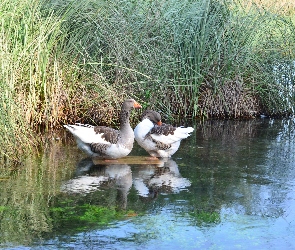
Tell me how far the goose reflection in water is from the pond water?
1 centimetres

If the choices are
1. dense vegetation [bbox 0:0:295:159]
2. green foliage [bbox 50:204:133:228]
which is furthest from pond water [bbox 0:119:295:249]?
dense vegetation [bbox 0:0:295:159]

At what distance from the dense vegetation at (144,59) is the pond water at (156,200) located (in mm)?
1201

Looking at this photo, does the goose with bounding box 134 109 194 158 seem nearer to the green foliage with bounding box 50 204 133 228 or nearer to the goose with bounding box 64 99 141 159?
the goose with bounding box 64 99 141 159

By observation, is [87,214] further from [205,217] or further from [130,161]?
[130,161]

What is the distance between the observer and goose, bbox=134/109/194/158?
1020 cm

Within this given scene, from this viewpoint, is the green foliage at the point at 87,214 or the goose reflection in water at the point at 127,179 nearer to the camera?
the green foliage at the point at 87,214

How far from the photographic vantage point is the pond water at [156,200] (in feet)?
22.4

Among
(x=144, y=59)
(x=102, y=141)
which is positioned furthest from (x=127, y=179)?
(x=144, y=59)

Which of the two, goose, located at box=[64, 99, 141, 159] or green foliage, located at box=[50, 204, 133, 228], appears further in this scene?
goose, located at box=[64, 99, 141, 159]

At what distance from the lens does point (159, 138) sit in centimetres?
1016

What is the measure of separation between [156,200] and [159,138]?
2.13 metres

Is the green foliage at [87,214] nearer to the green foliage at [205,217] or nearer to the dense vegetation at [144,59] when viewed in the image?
the green foliage at [205,217]

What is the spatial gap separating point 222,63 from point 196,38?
2.68ft

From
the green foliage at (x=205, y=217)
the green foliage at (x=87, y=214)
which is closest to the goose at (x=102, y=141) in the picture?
the green foliage at (x=87, y=214)
